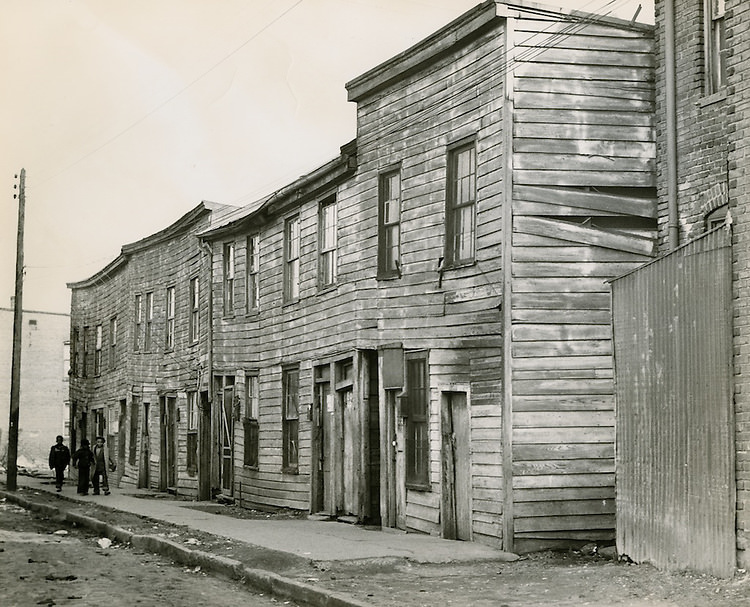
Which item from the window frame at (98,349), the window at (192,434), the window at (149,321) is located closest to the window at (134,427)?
the window at (149,321)

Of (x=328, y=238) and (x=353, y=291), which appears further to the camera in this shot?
(x=328, y=238)

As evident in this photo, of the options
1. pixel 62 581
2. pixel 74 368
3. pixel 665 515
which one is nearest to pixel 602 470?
pixel 665 515

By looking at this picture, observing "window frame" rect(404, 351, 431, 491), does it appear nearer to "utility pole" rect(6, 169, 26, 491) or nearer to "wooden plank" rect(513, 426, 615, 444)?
"wooden plank" rect(513, 426, 615, 444)

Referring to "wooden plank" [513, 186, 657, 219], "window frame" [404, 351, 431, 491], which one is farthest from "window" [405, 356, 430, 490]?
"wooden plank" [513, 186, 657, 219]

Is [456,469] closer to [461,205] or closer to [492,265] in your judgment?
[492,265]

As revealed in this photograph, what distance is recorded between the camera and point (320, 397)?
2033cm

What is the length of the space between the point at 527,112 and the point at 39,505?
15.3 m

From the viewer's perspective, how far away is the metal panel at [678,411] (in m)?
10.0

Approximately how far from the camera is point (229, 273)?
85.2 feet

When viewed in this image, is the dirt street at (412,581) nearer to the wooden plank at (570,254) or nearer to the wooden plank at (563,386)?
the wooden plank at (563,386)

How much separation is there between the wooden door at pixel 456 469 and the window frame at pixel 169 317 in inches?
→ 672

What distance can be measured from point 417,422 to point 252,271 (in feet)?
29.4

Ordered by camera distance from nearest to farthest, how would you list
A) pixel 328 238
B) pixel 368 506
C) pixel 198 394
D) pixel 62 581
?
pixel 62 581 < pixel 368 506 < pixel 328 238 < pixel 198 394

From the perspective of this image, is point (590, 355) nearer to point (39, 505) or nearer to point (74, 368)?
point (39, 505)
